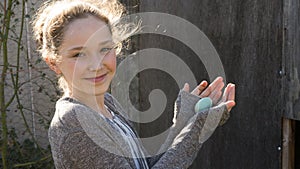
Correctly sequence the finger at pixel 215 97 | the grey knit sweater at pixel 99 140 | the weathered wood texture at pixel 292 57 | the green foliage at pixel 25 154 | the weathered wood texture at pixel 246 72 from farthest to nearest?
the green foliage at pixel 25 154 → the weathered wood texture at pixel 246 72 → the weathered wood texture at pixel 292 57 → the finger at pixel 215 97 → the grey knit sweater at pixel 99 140

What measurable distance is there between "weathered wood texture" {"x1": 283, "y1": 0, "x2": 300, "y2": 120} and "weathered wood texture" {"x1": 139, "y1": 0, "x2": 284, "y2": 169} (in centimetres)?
3

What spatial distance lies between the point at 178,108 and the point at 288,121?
67 centimetres

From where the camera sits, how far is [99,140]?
1.68 metres

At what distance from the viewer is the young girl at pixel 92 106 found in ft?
5.49

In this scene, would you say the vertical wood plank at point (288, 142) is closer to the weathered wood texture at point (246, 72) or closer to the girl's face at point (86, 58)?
the weathered wood texture at point (246, 72)

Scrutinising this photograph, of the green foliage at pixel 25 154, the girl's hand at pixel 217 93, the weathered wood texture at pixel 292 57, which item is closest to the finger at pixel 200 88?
the girl's hand at pixel 217 93

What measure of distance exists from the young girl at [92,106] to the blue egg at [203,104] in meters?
0.02

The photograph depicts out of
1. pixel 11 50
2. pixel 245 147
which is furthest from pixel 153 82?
pixel 11 50

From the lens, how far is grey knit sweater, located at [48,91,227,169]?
1669mm

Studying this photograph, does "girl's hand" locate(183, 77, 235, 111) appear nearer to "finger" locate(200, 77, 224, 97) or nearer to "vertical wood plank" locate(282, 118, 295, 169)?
"finger" locate(200, 77, 224, 97)

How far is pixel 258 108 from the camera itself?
246 centimetres

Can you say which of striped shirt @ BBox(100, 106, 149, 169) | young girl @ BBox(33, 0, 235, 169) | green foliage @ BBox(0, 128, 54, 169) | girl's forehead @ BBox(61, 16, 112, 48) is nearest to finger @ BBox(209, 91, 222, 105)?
young girl @ BBox(33, 0, 235, 169)

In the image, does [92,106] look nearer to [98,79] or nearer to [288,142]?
[98,79]

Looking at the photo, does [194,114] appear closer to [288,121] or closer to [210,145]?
[288,121]
